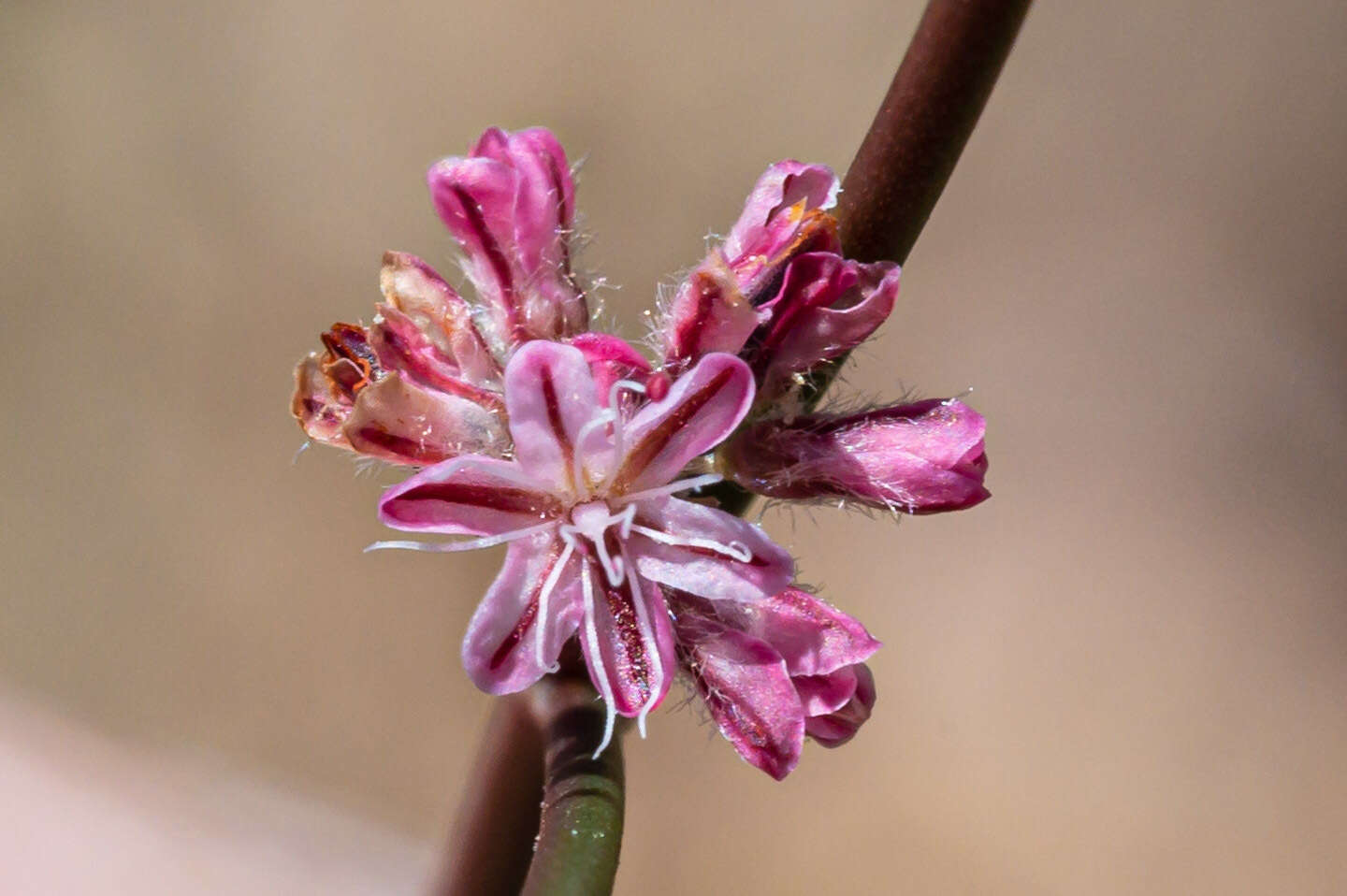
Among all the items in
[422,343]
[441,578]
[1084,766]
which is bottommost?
A: [441,578]

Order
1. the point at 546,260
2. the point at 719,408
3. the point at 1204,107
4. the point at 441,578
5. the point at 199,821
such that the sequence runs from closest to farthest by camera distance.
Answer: the point at 719,408 < the point at 546,260 < the point at 199,821 < the point at 441,578 < the point at 1204,107

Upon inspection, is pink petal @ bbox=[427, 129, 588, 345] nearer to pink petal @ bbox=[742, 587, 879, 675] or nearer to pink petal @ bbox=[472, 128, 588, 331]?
pink petal @ bbox=[472, 128, 588, 331]

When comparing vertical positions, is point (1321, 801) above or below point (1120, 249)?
below

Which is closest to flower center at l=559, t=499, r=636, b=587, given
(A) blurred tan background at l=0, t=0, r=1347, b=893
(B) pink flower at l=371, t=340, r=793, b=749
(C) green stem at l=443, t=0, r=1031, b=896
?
(B) pink flower at l=371, t=340, r=793, b=749

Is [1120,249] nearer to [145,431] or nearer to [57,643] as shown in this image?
[145,431]

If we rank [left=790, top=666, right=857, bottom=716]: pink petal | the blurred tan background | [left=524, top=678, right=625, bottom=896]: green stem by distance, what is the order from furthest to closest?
the blurred tan background, [left=790, top=666, right=857, bottom=716]: pink petal, [left=524, top=678, right=625, bottom=896]: green stem

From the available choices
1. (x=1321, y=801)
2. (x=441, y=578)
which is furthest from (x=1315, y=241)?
(x=441, y=578)
